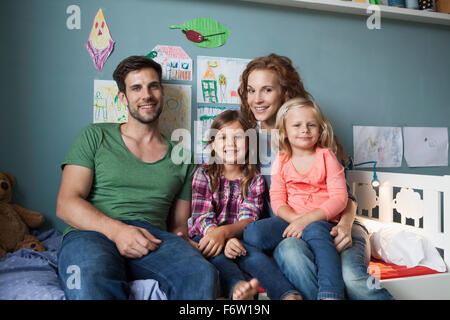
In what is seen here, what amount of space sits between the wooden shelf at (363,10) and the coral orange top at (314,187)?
33.3 inches

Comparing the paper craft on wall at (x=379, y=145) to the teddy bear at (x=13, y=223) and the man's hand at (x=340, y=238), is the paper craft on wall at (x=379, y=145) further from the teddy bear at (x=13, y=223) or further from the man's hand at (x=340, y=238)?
the teddy bear at (x=13, y=223)

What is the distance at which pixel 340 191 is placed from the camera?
122 cm

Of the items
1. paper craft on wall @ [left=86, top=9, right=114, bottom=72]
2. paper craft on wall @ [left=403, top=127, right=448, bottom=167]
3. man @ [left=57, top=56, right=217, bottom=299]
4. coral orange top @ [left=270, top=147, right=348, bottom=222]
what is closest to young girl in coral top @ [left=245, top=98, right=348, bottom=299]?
coral orange top @ [left=270, top=147, right=348, bottom=222]

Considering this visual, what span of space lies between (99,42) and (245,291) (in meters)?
1.18

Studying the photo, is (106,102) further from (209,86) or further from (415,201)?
(415,201)

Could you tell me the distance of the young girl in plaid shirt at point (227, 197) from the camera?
1155 millimetres

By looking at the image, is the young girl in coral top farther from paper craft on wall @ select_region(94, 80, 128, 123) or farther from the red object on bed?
paper craft on wall @ select_region(94, 80, 128, 123)

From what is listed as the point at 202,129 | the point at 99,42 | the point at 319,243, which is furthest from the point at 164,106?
the point at 319,243

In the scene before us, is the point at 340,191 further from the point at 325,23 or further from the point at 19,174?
the point at 19,174

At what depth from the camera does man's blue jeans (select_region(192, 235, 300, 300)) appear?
1.00 meters

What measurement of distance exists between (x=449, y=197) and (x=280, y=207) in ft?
1.98

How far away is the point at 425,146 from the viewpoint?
2039 mm

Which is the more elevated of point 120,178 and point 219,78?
point 219,78

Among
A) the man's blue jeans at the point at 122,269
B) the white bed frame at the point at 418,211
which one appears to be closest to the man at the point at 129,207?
the man's blue jeans at the point at 122,269
